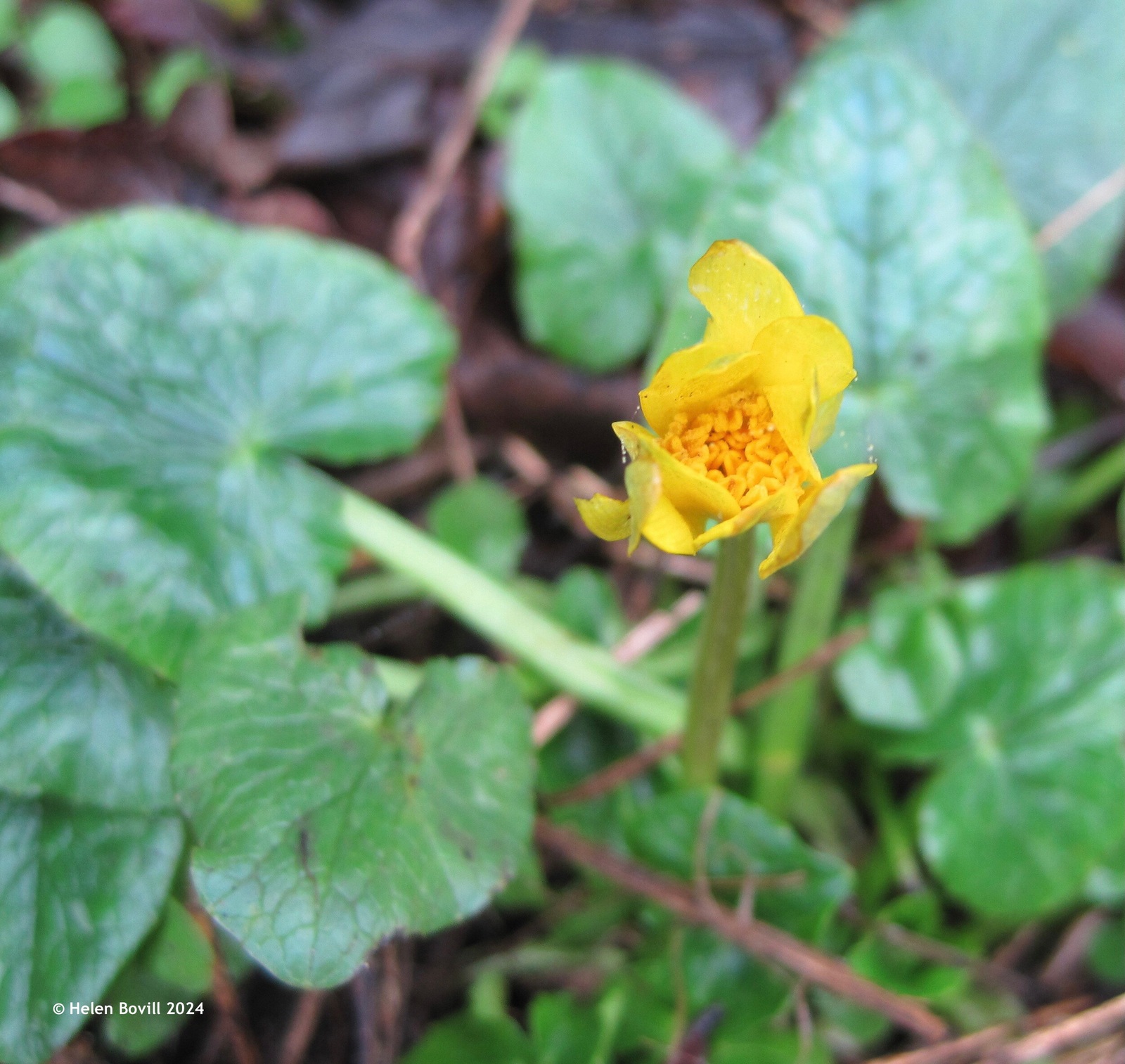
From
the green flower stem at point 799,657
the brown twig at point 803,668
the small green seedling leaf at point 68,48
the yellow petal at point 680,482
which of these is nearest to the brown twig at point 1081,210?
the green flower stem at point 799,657

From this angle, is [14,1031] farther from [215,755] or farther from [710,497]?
[710,497]

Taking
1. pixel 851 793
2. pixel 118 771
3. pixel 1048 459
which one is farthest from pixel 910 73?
pixel 118 771

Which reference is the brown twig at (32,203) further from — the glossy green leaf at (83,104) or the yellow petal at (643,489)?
the yellow petal at (643,489)

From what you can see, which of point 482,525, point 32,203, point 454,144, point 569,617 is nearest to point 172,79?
point 32,203

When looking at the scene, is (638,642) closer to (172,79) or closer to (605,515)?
(605,515)

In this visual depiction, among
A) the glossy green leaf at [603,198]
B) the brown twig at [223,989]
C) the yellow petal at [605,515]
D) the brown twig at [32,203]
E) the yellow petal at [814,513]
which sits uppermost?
the yellow petal at [814,513]
